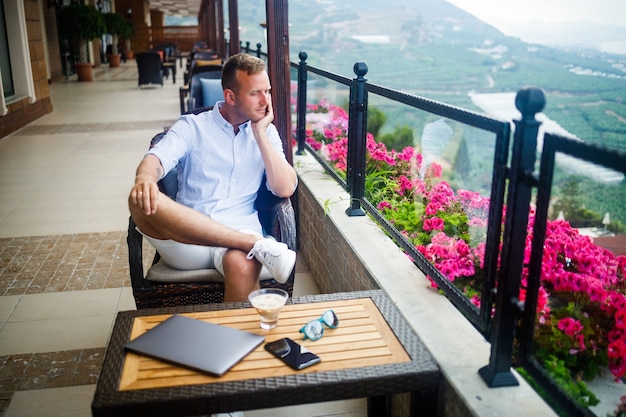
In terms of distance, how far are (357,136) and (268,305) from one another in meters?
1.42

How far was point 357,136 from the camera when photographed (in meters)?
2.72

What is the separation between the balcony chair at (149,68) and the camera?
13398 millimetres

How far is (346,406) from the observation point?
2.03m

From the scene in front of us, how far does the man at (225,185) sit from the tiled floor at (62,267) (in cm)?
57

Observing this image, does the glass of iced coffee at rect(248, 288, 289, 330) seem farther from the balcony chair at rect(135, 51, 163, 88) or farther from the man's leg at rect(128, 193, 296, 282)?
the balcony chair at rect(135, 51, 163, 88)

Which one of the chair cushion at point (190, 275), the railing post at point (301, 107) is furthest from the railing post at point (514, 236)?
the railing post at point (301, 107)

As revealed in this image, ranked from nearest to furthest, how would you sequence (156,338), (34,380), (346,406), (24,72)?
(156,338)
(346,406)
(34,380)
(24,72)

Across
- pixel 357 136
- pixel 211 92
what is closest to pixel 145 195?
pixel 357 136

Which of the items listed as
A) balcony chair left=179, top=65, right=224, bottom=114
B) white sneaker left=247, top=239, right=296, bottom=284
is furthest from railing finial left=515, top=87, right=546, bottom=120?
balcony chair left=179, top=65, right=224, bottom=114

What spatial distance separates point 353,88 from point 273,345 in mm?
1659

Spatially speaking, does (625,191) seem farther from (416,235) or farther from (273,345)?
(416,235)

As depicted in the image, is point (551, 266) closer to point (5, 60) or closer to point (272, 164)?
point (272, 164)

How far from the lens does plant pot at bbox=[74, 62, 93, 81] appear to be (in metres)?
14.8

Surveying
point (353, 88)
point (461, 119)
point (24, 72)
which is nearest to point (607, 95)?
point (353, 88)
